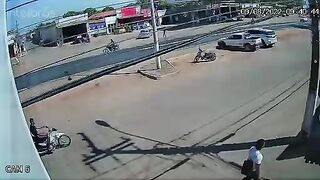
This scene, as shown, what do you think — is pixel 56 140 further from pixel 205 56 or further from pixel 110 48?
pixel 205 56

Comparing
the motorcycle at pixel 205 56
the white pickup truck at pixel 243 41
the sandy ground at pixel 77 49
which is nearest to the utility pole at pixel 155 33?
the sandy ground at pixel 77 49

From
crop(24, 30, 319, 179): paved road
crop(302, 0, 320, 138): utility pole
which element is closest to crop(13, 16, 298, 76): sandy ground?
crop(24, 30, 319, 179): paved road

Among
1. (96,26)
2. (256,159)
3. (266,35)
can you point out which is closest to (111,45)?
(96,26)

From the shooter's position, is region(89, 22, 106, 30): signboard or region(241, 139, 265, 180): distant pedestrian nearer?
region(241, 139, 265, 180): distant pedestrian

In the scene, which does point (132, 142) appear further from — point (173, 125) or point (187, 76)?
point (187, 76)

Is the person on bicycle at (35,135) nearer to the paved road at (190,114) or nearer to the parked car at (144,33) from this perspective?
the paved road at (190,114)

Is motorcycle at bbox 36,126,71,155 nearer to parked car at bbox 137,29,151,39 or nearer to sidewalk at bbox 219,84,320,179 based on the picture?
parked car at bbox 137,29,151,39
